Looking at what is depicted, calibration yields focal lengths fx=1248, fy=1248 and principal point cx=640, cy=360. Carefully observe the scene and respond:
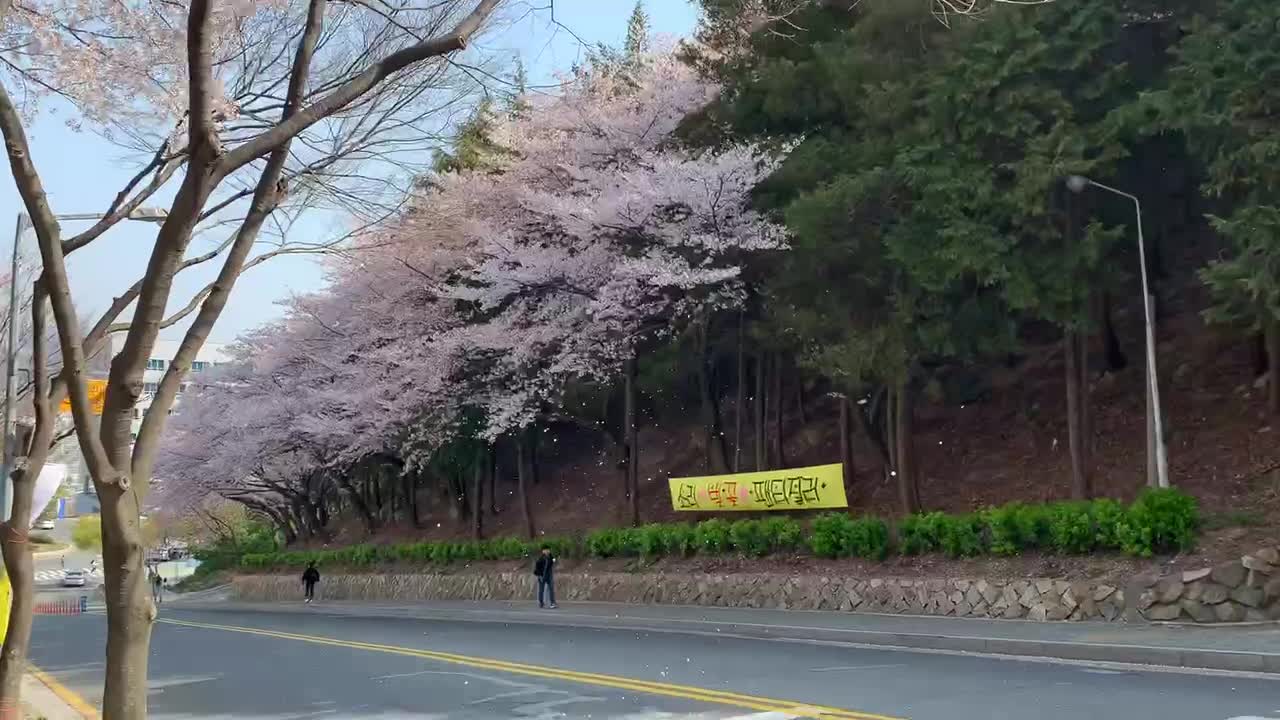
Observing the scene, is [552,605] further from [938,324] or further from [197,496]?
[197,496]

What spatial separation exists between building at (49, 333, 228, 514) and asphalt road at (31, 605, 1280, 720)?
32.1ft

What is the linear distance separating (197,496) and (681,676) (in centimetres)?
4077

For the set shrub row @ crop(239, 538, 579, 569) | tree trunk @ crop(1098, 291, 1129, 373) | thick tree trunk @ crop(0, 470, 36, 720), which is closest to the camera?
thick tree trunk @ crop(0, 470, 36, 720)

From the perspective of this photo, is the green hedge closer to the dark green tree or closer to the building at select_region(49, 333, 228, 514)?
the dark green tree

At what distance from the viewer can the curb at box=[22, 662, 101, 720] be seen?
43.9 ft

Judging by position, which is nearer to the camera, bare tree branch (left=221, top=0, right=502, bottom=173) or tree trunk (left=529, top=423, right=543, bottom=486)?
bare tree branch (left=221, top=0, right=502, bottom=173)

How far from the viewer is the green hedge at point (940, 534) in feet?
59.4

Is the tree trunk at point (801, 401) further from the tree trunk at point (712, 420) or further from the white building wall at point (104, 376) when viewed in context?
the white building wall at point (104, 376)

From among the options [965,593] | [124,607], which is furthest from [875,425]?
[124,607]

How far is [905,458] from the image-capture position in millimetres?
24500

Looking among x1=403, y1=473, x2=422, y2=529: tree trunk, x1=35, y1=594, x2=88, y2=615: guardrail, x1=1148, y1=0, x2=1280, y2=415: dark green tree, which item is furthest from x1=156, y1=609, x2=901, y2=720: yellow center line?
x1=35, y1=594, x2=88, y2=615: guardrail

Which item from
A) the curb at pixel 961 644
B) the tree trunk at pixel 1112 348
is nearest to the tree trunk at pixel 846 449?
the tree trunk at pixel 1112 348

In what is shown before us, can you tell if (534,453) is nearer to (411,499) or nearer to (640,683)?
(411,499)

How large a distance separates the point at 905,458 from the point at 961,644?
8545mm
